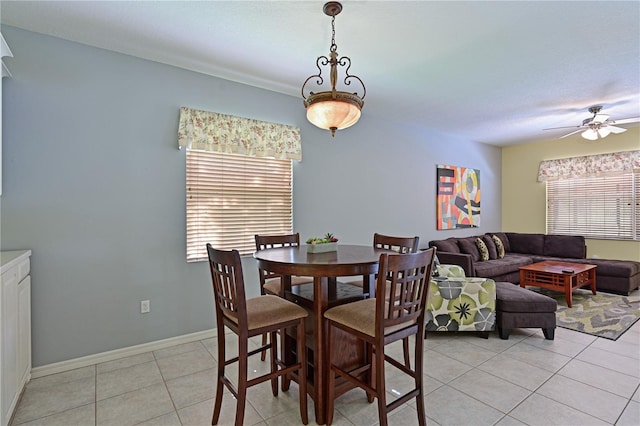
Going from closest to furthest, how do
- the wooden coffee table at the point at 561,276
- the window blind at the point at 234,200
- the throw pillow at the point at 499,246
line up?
the window blind at the point at 234,200, the wooden coffee table at the point at 561,276, the throw pillow at the point at 499,246

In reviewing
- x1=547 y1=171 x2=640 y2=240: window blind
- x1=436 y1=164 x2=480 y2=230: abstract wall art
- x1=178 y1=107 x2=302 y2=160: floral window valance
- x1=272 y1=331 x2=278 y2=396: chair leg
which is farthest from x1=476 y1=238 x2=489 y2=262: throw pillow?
x1=272 y1=331 x2=278 y2=396: chair leg

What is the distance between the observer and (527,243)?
600 cm

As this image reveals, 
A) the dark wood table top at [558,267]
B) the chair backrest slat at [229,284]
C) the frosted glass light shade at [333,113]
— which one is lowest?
the dark wood table top at [558,267]

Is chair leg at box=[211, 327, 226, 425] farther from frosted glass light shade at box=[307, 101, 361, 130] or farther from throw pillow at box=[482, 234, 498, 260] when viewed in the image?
throw pillow at box=[482, 234, 498, 260]

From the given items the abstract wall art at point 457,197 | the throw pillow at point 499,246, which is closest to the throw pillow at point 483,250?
the throw pillow at point 499,246

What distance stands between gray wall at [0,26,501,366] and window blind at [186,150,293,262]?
5.2 inches

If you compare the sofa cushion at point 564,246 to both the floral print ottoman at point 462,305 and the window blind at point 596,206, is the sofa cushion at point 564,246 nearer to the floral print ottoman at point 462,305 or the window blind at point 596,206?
the window blind at point 596,206

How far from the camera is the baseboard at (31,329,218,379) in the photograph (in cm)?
245

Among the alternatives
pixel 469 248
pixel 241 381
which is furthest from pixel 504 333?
pixel 241 381

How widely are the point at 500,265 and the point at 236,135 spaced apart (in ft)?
14.4

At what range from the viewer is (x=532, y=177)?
638cm

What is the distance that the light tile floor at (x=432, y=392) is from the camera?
1.91 m

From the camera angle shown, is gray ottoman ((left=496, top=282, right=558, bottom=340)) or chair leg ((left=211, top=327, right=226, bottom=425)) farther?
gray ottoman ((left=496, top=282, right=558, bottom=340))

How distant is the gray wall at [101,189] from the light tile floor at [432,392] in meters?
0.35
